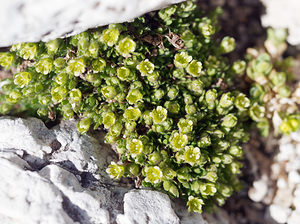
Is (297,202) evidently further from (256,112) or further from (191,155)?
(191,155)

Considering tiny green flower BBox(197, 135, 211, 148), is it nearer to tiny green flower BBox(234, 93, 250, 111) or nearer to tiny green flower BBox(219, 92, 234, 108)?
tiny green flower BBox(219, 92, 234, 108)

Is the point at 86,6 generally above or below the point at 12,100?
above

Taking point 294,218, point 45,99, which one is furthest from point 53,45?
point 294,218

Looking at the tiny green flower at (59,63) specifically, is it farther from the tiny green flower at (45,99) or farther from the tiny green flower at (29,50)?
the tiny green flower at (45,99)

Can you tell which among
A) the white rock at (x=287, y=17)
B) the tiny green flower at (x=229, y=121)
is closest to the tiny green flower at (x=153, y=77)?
the tiny green flower at (x=229, y=121)

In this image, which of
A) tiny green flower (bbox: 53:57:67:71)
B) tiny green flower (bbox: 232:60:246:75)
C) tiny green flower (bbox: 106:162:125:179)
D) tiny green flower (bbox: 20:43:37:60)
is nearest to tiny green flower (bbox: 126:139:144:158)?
tiny green flower (bbox: 106:162:125:179)

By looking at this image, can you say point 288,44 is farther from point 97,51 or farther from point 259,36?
point 97,51

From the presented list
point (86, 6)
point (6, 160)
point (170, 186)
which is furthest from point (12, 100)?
point (170, 186)
